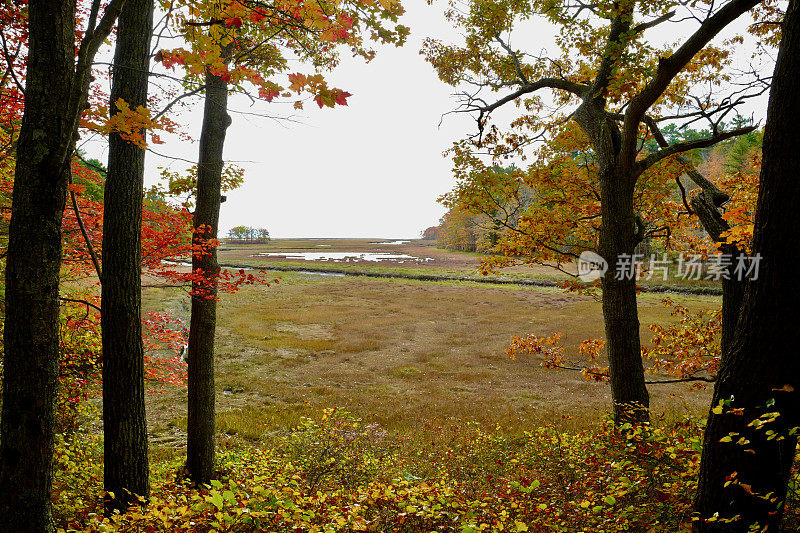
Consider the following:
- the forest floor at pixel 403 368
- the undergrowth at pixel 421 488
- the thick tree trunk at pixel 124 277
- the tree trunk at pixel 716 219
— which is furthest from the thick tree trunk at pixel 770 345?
the thick tree trunk at pixel 124 277

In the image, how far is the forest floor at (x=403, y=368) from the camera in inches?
403

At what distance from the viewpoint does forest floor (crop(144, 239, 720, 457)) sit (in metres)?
10.2

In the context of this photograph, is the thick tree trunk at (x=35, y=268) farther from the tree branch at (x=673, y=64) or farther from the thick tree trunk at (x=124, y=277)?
the tree branch at (x=673, y=64)

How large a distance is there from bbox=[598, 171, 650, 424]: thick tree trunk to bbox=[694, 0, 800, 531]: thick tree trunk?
319 centimetres

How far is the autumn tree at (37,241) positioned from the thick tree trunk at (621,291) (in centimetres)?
628

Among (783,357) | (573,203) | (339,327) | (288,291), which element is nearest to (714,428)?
(783,357)

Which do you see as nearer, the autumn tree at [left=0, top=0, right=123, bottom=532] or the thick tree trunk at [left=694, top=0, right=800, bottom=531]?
the autumn tree at [left=0, top=0, right=123, bottom=532]

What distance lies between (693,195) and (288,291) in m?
32.1

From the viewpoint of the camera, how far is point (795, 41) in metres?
2.65

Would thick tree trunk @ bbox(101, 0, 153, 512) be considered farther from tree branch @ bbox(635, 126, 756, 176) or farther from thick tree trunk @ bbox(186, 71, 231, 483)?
tree branch @ bbox(635, 126, 756, 176)

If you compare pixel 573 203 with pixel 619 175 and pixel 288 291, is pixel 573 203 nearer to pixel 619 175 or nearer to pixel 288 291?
pixel 619 175

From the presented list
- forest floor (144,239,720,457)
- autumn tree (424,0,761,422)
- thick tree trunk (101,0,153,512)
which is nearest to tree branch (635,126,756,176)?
autumn tree (424,0,761,422)

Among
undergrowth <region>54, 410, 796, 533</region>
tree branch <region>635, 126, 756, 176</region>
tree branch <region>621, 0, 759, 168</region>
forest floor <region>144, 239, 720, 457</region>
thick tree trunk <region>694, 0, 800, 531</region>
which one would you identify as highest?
tree branch <region>621, 0, 759, 168</region>

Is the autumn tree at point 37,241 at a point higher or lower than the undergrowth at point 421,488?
higher
